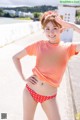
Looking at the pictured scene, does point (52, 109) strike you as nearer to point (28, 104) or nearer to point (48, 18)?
point (28, 104)

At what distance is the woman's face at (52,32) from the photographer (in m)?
3.66

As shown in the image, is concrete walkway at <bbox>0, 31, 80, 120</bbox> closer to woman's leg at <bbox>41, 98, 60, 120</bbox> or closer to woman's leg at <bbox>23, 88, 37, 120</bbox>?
woman's leg at <bbox>23, 88, 37, 120</bbox>

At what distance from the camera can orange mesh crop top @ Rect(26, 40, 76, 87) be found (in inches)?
143

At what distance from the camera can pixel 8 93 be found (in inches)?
325

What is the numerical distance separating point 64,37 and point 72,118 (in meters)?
18.1

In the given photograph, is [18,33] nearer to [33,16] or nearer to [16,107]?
[16,107]

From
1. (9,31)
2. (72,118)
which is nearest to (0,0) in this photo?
(9,31)

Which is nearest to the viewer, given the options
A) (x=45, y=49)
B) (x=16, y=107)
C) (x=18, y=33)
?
(x=45, y=49)

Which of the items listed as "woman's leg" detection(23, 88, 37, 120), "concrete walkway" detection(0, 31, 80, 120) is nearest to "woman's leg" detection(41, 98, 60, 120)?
"woman's leg" detection(23, 88, 37, 120)

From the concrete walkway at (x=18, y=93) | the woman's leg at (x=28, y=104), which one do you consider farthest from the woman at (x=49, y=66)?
the concrete walkway at (x=18, y=93)

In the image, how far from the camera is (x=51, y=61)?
143 inches

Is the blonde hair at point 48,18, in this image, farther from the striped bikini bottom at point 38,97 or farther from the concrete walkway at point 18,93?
the concrete walkway at point 18,93

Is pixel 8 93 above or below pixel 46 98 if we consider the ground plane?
below

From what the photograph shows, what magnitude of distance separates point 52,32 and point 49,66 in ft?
1.09
